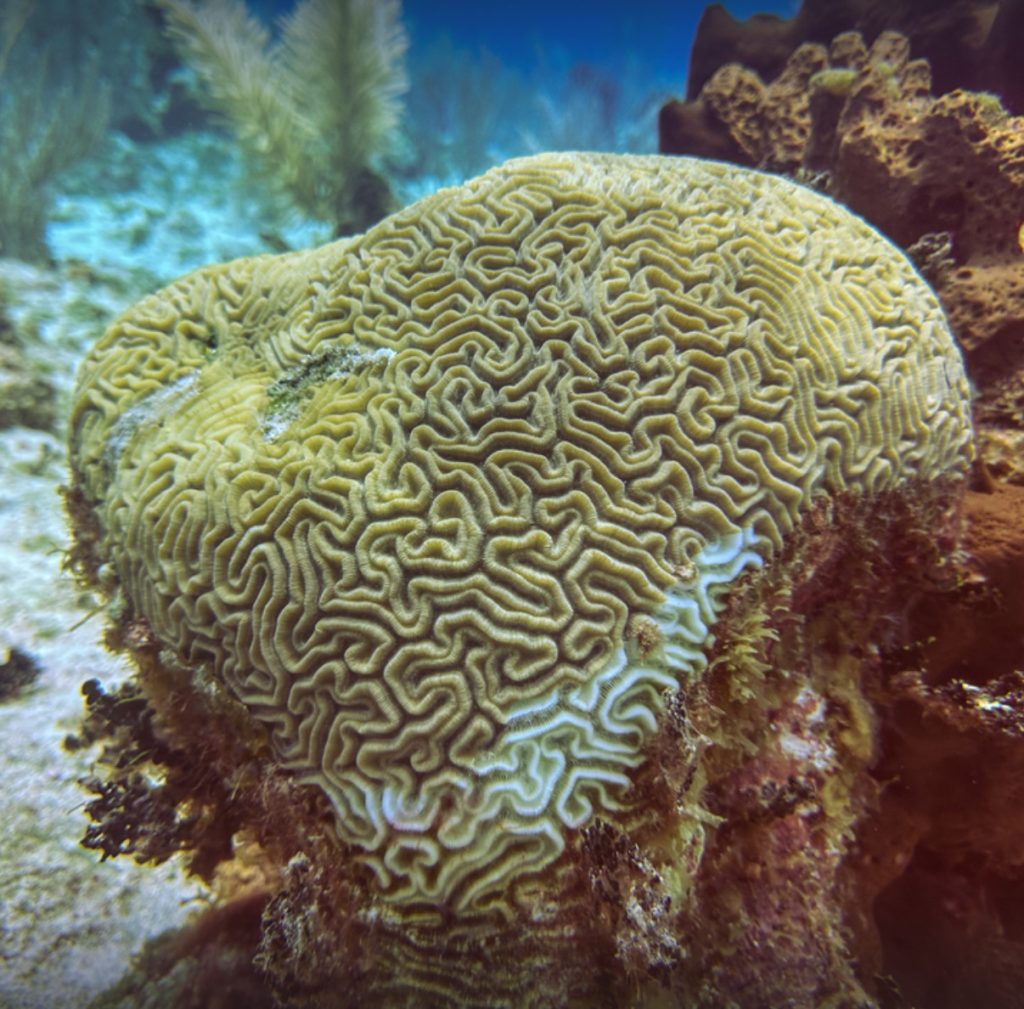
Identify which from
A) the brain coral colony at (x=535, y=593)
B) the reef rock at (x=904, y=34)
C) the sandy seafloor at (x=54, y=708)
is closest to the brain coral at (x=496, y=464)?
the brain coral colony at (x=535, y=593)

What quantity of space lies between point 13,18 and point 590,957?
19.0 meters

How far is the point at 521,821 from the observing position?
244cm

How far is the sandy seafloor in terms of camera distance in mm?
3291

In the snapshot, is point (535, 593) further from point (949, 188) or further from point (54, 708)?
point (949, 188)

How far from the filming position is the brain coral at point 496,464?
257 centimetres

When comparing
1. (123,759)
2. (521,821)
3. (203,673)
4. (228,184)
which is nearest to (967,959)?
(521,821)

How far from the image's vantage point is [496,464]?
9.78 feet

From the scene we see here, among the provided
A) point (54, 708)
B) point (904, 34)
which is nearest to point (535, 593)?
point (54, 708)

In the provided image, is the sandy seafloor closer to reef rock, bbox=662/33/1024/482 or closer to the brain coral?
the brain coral

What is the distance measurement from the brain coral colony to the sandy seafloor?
44 cm

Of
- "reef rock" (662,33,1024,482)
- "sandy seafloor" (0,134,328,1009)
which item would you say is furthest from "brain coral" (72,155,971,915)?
"sandy seafloor" (0,134,328,1009)

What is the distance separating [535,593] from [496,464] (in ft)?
2.11

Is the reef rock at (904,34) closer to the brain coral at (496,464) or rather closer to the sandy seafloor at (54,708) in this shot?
the brain coral at (496,464)

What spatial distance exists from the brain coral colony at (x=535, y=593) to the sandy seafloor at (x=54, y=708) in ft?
1.45
